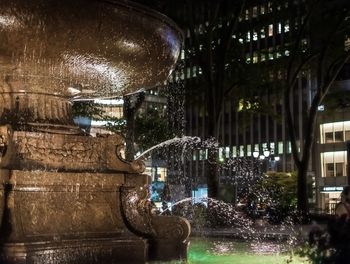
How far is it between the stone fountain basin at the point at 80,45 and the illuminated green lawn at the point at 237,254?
2836 millimetres

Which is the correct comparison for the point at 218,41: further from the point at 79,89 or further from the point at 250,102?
the point at 79,89

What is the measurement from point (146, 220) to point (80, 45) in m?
2.23

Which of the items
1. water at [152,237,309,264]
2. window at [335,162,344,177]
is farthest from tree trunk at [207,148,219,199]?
window at [335,162,344,177]

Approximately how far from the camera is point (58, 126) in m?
7.02

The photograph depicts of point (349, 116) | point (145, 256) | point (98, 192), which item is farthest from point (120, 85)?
point (349, 116)

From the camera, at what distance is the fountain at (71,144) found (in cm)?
596

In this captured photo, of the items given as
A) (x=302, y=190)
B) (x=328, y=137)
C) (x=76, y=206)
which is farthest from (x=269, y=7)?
(x=328, y=137)

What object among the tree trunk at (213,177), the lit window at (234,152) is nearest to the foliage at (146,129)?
the tree trunk at (213,177)

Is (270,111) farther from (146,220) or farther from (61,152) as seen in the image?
(61,152)

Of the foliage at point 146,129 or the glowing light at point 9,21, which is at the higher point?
the foliage at point 146,129

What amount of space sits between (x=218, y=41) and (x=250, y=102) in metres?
4.31

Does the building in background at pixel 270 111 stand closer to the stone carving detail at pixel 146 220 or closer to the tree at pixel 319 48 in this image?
the tree at pixel 319 48

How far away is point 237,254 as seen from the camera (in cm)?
1029

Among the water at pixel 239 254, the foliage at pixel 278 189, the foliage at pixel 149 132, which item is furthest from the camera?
the foliage at pixel 278 189
